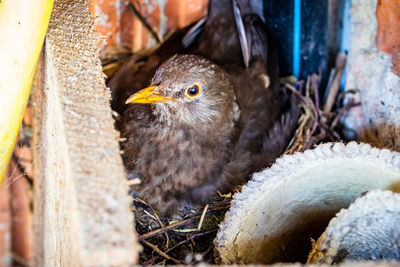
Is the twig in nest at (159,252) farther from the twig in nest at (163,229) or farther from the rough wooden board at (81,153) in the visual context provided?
the rough wooden board at (81,153)

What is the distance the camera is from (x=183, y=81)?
1.94m

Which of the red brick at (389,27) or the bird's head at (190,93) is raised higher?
the red brick at (389,27)

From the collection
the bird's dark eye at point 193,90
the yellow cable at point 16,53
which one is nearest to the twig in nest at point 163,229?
the bird's dark eye at point 193,90

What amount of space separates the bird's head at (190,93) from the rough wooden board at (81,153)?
14.5 inches

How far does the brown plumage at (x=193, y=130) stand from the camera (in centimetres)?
198

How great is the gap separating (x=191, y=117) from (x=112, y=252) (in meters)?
1.12

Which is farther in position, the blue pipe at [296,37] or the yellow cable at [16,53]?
the blue pipe at [296,37]

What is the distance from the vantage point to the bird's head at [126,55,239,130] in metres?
1.93

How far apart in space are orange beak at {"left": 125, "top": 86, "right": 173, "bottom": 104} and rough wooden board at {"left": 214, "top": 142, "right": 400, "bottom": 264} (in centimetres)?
56

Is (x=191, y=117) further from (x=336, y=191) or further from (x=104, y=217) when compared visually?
(x=104, y=217)

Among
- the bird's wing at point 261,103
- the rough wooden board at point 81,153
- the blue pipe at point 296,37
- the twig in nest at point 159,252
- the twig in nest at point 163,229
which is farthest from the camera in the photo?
the blue pipe at point 296,37

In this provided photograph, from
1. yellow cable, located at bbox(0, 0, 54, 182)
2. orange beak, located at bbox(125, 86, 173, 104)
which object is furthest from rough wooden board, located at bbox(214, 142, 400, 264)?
yellow cable, located at bbox(0, 0, 54, 182)

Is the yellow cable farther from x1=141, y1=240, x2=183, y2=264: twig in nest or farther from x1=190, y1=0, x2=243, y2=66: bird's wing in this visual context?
x1=190, y1=0, x2=243, y2=66: bird's wing

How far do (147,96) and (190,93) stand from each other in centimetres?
20
